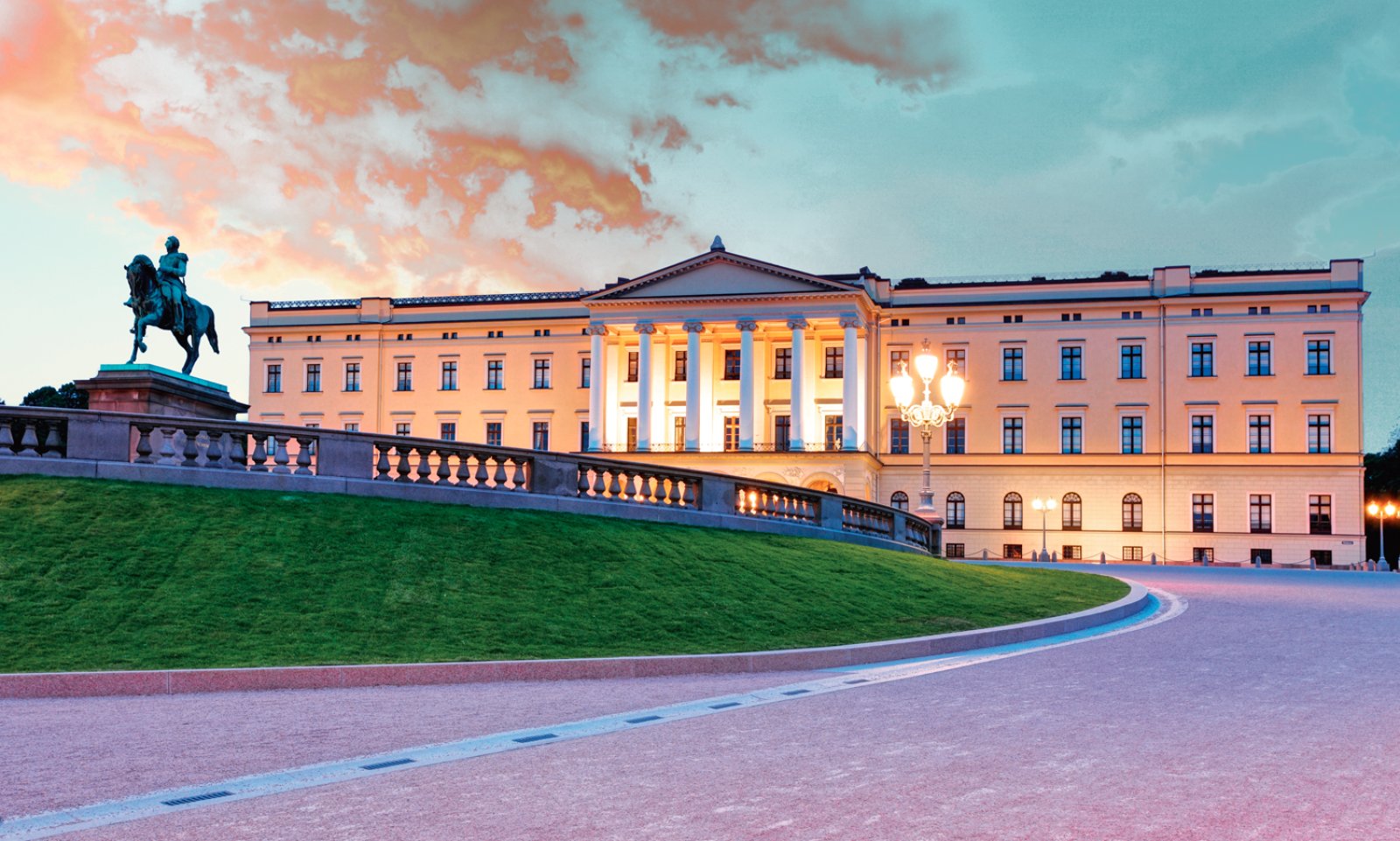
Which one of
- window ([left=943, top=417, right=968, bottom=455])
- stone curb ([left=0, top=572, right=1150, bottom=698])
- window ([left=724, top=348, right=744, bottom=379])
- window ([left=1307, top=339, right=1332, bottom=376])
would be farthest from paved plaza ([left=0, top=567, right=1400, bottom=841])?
window ([left=724, top=348, right=744, bottom=379])

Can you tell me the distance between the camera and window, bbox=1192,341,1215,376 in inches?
2874

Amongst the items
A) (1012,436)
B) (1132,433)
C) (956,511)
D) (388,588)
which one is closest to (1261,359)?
(1132,433)

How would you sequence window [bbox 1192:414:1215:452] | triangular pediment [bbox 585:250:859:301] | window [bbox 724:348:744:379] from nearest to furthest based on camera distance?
window [bbox 1192:414:1215:452] < triangular pediment [bbox 585:250:859:301] < window [bbox 724:348:744:379]

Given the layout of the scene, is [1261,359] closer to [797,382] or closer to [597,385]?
[797,382]

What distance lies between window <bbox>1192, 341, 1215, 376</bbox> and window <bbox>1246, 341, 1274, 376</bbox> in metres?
2.00

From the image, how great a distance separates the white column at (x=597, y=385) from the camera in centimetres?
7688

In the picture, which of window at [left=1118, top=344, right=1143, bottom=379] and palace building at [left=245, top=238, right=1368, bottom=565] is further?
window at [left=1118, top=344, right=1143, bottom=379]

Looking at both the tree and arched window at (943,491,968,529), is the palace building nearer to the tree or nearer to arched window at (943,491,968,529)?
arched window at (943,491,968,529)

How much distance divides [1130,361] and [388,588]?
65.8 meters

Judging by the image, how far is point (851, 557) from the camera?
2370cm

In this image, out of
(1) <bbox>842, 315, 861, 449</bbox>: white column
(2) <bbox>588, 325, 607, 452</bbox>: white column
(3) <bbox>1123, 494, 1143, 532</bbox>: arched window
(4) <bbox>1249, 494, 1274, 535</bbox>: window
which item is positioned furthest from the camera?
(2) <bbox>588, 325, 607, 452</bbox>: white column

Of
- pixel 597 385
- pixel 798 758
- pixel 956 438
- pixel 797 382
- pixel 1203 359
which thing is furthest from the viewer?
pixel 597 385

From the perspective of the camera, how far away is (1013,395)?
249 ft

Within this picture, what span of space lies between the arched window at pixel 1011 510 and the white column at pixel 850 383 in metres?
10.5
